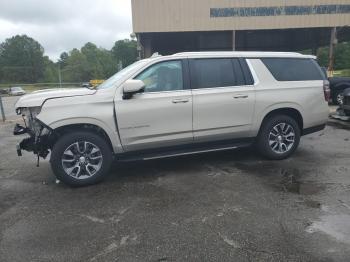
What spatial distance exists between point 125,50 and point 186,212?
11548 centimetres

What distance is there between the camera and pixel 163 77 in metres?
5.45

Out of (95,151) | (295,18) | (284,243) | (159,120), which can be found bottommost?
(284,243)

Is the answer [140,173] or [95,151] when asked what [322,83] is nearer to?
[140,173]

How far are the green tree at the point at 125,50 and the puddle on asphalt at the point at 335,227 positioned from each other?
A: 10976 cm

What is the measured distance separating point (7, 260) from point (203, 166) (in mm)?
3468

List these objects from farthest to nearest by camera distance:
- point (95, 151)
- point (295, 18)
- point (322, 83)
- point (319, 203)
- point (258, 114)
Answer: point (295, 18) < point (322, 83) < point (258, 114) < point (95, 151) < point (319, 203)

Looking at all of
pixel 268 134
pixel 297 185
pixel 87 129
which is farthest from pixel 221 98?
pixel 87 129

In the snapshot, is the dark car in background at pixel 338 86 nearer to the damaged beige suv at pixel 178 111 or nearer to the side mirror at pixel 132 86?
the damaged beige suv at pixel 178 111

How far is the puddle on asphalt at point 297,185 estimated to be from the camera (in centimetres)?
467

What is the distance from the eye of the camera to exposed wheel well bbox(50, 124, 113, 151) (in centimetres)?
505

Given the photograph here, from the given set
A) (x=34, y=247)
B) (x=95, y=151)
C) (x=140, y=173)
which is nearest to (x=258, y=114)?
(x=140, y=173)

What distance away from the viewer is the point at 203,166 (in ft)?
19.6

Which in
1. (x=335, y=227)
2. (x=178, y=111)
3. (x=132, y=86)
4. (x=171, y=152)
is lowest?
(x=335, y=227)

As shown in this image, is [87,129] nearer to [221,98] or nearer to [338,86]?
[221,98]
